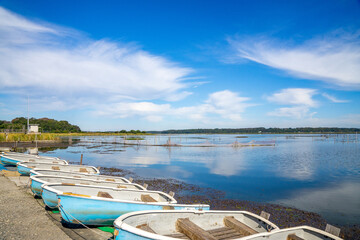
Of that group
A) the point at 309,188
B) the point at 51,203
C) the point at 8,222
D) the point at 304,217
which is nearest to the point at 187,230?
the point at 51,203

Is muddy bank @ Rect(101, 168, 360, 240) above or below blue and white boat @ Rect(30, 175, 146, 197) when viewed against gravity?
below

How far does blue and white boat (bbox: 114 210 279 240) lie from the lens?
599cm

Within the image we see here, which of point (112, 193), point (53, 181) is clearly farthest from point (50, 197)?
point (53, 181)

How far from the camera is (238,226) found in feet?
22.2

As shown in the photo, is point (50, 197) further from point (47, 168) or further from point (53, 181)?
point (47, 168)

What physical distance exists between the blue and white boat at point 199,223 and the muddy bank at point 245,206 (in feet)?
12.1

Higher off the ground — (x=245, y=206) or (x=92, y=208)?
(x=92, y=208)

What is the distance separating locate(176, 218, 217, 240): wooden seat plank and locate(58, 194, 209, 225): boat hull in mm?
1777

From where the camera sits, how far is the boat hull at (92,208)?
7348mm

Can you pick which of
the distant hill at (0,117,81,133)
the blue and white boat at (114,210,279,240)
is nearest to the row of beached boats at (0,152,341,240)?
the blue and white boat at (114,210,279,240)

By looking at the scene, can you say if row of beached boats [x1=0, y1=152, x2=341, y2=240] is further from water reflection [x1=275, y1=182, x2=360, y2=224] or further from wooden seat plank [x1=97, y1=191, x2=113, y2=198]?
water reflection [x1=275, y1=182, x2=360, y2=224]

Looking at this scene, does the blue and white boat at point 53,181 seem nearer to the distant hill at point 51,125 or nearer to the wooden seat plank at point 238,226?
the wooden seat plank at point 238,226

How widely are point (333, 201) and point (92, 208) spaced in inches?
531

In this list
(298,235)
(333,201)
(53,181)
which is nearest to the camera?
(298,235)
